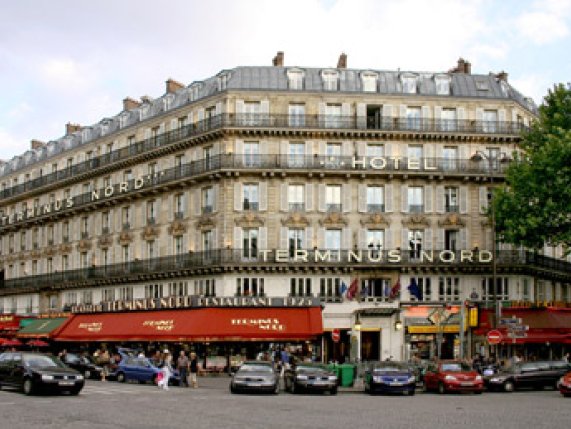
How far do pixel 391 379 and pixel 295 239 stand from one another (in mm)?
18287

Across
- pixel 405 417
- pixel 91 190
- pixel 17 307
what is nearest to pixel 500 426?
pixel 405 417

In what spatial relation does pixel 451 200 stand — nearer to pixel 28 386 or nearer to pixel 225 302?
pixel 225 302

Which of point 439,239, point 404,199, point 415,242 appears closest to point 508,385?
point 415,242

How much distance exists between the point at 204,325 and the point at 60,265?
19.9 m

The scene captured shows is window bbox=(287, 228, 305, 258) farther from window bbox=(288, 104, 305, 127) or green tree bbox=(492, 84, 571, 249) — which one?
green tree bbox=(492, 84, 571, 249)

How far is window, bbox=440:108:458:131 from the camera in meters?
52.1

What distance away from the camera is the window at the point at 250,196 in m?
50.6

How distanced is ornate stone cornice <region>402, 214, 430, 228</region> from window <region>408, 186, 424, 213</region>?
0.42 meters

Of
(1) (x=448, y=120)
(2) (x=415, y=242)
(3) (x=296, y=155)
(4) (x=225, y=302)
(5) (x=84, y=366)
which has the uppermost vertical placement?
(1) (x=448, y=120)

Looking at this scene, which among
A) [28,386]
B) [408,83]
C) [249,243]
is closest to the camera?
[28,386]

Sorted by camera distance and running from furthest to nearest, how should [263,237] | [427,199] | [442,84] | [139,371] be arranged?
[442,84] → [427,199] → [263,237] → [139,371]

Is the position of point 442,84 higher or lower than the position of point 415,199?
higher

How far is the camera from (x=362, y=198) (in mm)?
51000

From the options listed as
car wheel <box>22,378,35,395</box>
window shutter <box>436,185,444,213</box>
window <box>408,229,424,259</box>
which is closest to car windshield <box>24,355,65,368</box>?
car wheel <box>22,378,35,395</box>
